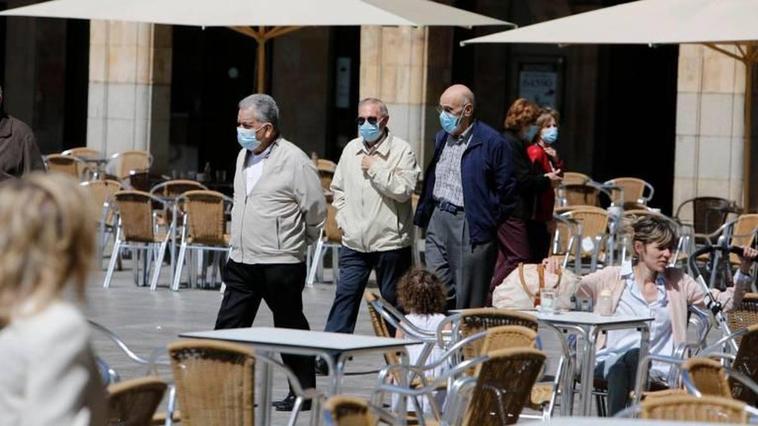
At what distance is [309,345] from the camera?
7.50 metres

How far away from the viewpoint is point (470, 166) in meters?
11.0

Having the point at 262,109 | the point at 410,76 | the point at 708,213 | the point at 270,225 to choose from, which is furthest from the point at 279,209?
the point at 410,76

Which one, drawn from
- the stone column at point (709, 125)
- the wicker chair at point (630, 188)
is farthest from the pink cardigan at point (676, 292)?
the wicker chair at point (630, 188)

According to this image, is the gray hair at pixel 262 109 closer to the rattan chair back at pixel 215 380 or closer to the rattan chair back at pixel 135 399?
the rattan chair back at pixel 215 380

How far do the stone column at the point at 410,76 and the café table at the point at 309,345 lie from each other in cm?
1281

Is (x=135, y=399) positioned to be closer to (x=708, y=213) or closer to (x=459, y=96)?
(x=459, y=96)

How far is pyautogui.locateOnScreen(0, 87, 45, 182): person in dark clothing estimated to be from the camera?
10.5 meters

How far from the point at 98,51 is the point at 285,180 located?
40.9 feet

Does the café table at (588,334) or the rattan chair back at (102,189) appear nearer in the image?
the café table at (588,334)

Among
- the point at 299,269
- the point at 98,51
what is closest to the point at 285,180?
the point at 299,269

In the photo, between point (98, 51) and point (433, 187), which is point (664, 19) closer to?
point (433, 187)

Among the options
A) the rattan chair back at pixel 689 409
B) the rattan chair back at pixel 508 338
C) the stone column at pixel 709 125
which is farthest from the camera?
the stone column at pixel 709 125

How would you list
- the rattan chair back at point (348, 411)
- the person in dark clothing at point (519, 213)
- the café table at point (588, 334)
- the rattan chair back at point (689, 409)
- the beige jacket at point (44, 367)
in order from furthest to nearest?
the person in dark clothing at point (519, 213), the café table at point (588, 334), the rattan chair back at point (689, 409), the rattan chair back at point (348, 411), the beige jacket at point (44, 367)

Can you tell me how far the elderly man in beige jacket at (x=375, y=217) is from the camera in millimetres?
11133
